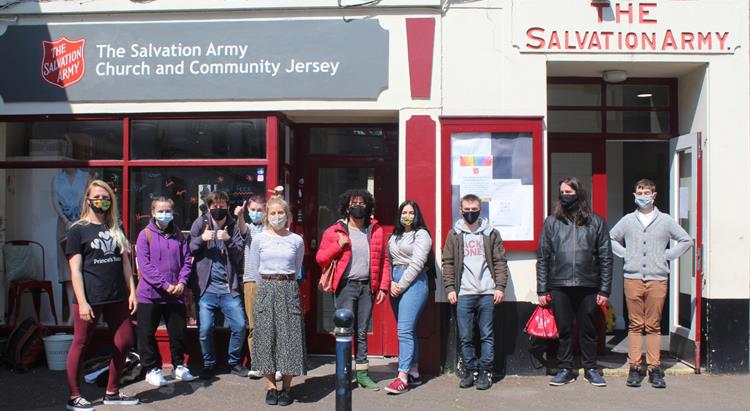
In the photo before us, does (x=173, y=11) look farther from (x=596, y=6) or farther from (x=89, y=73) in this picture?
(x=596, y=6)

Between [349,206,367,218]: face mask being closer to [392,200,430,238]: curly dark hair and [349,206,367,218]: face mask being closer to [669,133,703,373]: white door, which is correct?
[392,200,430,238]: curly dark hair

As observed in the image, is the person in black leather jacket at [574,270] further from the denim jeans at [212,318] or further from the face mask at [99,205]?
the face mask at [99,205]

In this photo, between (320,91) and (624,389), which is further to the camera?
(320,91)

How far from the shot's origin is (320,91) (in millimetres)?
7375

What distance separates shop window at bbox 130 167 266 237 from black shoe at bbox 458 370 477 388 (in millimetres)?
2858

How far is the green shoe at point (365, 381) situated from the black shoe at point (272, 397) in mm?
851

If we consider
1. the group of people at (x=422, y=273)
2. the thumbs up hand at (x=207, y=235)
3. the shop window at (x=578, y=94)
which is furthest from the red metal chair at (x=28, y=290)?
the shop window at (x=578, y=94)

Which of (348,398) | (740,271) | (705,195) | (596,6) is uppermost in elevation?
(596,6)

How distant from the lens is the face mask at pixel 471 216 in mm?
6734

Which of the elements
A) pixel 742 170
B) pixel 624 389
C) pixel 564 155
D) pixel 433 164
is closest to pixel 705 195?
pixel 742 170

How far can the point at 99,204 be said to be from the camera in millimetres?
6086

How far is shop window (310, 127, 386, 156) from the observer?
27.0ft

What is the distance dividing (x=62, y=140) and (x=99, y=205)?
7.07ft

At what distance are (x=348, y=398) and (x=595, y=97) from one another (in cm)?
476
